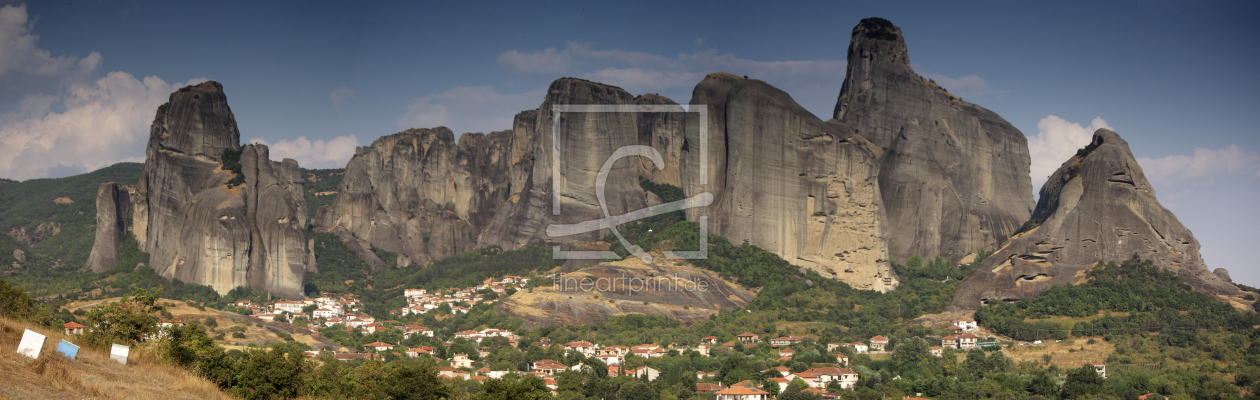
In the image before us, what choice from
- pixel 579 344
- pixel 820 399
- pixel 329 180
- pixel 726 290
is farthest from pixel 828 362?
pixel 329 180

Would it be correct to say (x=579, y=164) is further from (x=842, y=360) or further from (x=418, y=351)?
(x=842, y=360)

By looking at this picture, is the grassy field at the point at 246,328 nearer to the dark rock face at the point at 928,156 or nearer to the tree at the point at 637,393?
the tree at the point at 637,393

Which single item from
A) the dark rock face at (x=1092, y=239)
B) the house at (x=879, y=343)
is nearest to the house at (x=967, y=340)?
the house at (x=879, y=343)

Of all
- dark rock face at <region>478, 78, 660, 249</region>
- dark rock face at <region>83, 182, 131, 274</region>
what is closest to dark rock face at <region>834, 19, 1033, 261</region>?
dark rock face at <region>478, 78, 660, 249</region>

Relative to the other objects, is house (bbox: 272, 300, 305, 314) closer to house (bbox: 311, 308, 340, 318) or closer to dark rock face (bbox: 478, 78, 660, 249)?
house (bbox: 311, 308, 340, 318)

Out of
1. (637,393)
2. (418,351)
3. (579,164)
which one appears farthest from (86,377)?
(579,164)

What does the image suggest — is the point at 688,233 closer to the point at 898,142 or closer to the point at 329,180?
the point at 898,142
